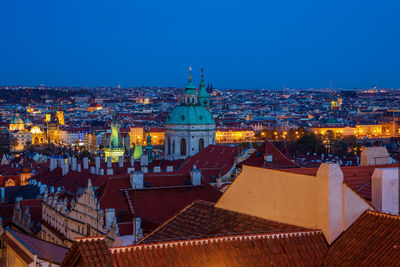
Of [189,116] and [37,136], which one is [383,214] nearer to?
[189,116]

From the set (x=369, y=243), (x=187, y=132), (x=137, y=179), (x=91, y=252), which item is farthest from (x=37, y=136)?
(x=91, y=252)

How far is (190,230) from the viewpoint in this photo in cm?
1628

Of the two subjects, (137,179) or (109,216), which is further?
(137,179)

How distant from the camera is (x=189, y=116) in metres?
66.5

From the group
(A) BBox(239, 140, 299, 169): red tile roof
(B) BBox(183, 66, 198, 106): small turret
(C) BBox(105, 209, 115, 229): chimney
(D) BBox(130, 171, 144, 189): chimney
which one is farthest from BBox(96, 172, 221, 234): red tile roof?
(B) BBox(183, 66, 198, 106): small turret

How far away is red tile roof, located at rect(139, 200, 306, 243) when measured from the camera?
602 inches

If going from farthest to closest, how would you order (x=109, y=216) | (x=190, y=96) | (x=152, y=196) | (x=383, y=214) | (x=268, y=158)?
1. (x=190, y=96)
2. (x=268, y=158)
3. (x=152, y=196)
4. (x=109, y=216)
5. (x=383, y=214)

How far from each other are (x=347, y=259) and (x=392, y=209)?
348cm

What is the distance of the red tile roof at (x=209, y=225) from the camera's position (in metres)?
15.3

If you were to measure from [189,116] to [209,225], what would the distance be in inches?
1985

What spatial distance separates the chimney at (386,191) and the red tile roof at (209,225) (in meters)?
2.44

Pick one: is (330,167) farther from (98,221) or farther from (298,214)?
(98,221)

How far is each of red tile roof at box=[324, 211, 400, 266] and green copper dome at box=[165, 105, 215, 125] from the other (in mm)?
52233

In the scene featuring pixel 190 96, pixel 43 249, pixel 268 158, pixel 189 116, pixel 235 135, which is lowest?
pixel 43 249
